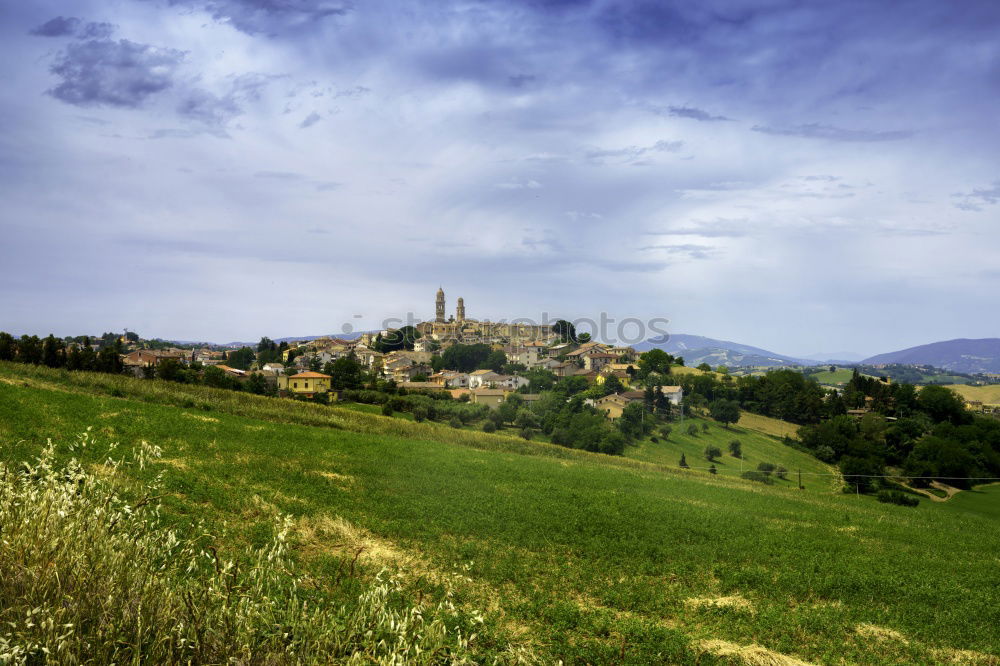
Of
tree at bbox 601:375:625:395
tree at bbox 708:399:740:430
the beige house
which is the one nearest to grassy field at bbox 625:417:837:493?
tree at bbox 708:399:740:430

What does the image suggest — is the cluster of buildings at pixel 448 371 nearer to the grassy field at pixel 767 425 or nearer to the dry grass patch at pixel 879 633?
the grassy field at pixel 767 425

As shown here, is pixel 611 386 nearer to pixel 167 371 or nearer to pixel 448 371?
pixel 448 371

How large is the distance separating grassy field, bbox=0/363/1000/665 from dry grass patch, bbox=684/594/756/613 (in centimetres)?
3

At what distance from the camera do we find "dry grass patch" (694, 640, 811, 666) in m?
6.20

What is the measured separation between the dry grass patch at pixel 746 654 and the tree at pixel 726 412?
58.1 meters

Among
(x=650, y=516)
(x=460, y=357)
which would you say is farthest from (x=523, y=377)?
(x=650, y=516)

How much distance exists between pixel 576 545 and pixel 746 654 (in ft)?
12.9

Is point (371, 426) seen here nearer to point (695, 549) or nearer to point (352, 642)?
point (695, 549)

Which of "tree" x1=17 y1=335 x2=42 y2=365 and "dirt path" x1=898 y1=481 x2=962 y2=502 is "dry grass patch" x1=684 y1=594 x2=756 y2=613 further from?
"tree" x1=17 y1=335 x2=42 y2=365

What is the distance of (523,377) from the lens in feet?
256

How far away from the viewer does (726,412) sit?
6134 cm

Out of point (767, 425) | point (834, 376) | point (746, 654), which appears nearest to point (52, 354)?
point (746, 654)

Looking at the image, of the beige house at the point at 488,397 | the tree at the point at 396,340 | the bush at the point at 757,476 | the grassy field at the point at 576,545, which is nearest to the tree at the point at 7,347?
the grassy field at the point at 576,545

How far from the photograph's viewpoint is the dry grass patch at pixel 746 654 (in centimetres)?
620
